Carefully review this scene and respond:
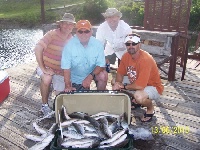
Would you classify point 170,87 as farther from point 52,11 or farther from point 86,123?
point 52,11

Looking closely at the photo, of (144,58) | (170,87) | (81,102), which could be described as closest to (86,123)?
(81,102)

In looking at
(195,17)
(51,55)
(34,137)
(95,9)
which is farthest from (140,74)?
(95,9)

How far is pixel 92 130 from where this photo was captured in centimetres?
350

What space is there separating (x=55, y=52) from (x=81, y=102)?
1252mm

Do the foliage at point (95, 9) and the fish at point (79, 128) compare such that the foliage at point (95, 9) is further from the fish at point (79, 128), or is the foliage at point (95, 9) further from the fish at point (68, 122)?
the fish at point (79, 128)

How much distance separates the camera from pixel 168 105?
4.98 metres

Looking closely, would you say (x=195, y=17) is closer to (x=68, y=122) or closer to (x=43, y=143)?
(x=68, y=122)

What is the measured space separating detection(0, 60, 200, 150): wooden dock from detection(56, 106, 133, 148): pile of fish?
0.45m

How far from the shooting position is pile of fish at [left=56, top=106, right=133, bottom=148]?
10.3ft

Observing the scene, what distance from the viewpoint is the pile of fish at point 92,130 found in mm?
3135

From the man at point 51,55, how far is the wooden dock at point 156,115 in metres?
0.56

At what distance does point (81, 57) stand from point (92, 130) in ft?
4.23
